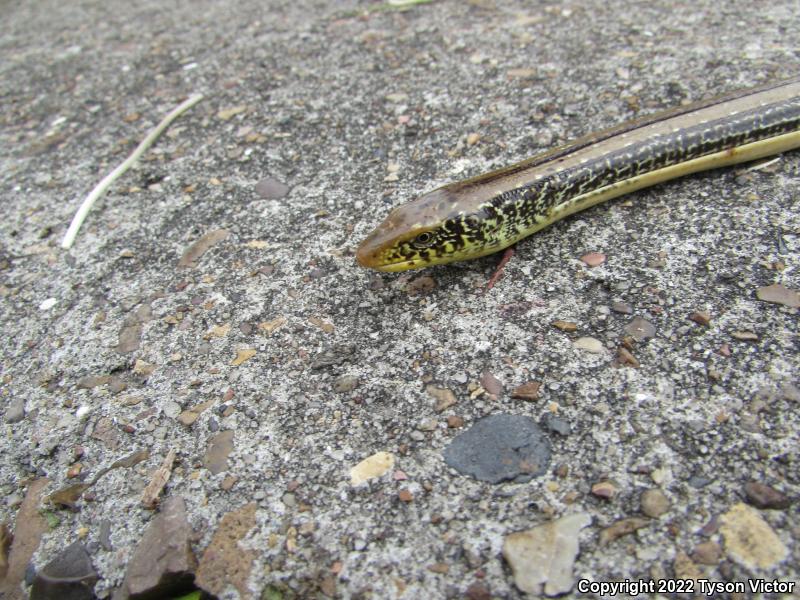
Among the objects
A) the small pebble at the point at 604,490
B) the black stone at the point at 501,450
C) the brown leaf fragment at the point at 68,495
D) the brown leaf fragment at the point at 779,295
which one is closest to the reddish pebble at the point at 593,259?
the brown leaf fragment at the point at 779,295

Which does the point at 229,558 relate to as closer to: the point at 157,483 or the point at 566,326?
the point at 157,483

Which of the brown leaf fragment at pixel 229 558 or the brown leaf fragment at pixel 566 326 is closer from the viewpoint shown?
the brown leaf fragment at pixel 229 558

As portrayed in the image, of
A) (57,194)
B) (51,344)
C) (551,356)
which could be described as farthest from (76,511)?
(57,194)

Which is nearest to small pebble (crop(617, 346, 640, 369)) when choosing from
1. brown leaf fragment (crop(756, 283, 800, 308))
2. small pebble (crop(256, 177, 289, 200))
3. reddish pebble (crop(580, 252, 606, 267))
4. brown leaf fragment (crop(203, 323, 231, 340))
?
reddish pebble (crop(580, 252, 606, 267))

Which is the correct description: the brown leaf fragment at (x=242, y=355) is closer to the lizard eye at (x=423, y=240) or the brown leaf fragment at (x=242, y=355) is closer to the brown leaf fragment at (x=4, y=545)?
the lizard eye at (x=423, y=240)

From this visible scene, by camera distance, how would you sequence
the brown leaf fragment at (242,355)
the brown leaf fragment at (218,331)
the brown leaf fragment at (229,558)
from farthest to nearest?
the brown leaf fragment at (218,331), the brown leaf fragment at (242,355), the brown leaf fragment at (229,558)

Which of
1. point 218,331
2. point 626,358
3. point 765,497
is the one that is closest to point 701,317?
point 626,358
